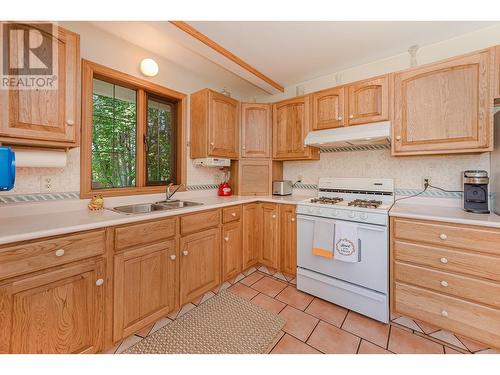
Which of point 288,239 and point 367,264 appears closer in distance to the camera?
point 367,264

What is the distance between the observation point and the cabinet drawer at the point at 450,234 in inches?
52.7

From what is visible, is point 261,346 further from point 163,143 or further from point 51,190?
point 163,143

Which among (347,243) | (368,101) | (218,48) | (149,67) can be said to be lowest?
(347,243)

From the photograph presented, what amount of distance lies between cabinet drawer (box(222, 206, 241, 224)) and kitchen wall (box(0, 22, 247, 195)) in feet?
2.28

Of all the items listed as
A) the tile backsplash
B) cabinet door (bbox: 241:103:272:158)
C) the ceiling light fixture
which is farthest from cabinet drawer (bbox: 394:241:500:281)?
the ceiling light fixture

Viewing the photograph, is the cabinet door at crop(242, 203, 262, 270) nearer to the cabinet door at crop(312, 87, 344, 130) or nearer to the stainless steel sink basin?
the stainless steel sink basin

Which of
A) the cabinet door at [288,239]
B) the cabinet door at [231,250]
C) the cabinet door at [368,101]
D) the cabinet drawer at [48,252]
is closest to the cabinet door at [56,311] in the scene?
the cabinet drawer at [48,252]

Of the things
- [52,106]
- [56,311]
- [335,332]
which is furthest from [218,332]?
[52,106]

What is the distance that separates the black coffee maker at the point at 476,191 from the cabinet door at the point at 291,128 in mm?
1375

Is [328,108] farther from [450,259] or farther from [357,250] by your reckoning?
[450,259]

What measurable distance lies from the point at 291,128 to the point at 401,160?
1.23 metres

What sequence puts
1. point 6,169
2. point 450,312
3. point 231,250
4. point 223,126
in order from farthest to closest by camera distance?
point 223,126, point 231,250, point 450,312, point 6,169

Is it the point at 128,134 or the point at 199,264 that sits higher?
the point at 128,134

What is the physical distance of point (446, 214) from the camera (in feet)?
5.12
